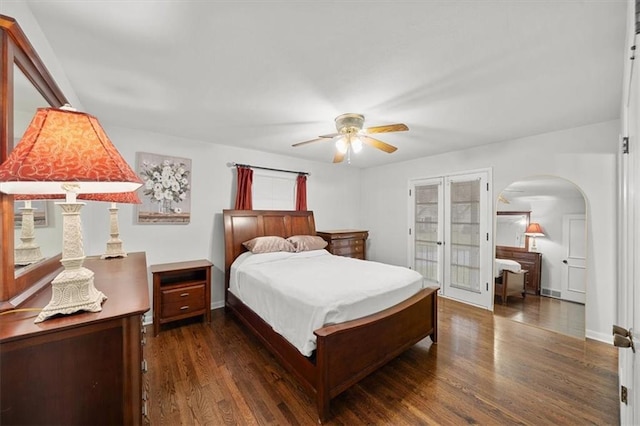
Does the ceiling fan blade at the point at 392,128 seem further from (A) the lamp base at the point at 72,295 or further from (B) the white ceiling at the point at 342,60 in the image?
(A) the lamp base at the point at 72,295

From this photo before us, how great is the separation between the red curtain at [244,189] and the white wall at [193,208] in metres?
0.14

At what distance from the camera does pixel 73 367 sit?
897 mm

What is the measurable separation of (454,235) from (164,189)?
14.9 ft

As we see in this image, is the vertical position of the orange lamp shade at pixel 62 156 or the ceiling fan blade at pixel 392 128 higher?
the ceiling fan blade at pixel 392 128

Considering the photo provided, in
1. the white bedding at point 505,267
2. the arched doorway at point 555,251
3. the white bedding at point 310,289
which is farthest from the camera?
the white bedding at point 505,267

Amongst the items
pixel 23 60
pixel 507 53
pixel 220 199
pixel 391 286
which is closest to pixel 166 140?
pixel 220 199

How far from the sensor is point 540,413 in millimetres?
1803

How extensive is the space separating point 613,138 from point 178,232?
543cm

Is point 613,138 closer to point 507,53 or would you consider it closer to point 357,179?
point 507,53

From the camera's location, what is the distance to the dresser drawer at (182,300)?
3.01 m

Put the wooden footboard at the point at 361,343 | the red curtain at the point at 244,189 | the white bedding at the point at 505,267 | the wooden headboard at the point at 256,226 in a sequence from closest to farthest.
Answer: the wooden footboard at the point at 361,343 < the wooden headboard at the point at 256,226 < the red curtain at the point at 244,189 < the white bedding at the point at 505,267

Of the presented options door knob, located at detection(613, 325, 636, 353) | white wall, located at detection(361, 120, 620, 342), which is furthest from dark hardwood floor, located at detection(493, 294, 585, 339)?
door knob, located at detection(613, 325, 636, 353)

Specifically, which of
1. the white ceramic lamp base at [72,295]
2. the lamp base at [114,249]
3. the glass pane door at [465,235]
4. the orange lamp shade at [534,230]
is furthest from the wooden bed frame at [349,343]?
the orange lamp shade at [534,230]

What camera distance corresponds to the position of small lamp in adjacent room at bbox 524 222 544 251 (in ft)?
16.4
